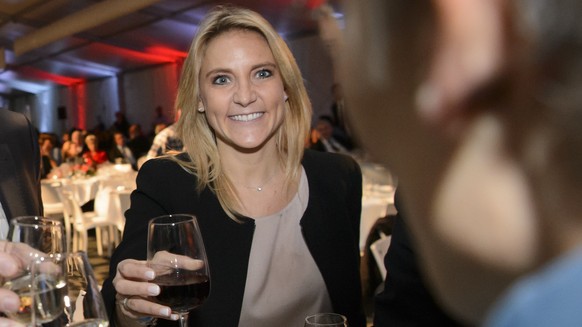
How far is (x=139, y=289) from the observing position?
51.6 inches

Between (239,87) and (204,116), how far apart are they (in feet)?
0.86

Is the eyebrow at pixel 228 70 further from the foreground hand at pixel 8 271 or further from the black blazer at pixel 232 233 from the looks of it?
the foreground hand at pixel 8 271

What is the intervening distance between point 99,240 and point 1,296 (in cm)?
677

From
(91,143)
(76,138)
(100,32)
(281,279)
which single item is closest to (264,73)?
(281,279)

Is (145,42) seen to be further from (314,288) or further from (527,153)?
(527,153)

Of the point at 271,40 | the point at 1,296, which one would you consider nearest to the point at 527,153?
the point at 1,296

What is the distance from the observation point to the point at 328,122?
9039 mm

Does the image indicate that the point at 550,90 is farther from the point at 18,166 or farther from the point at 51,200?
the point at 51,200

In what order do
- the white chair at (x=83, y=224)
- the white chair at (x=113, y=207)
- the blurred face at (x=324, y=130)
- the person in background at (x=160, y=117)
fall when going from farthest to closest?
the person in background at (x=160, y=117) < the blurred face at (x=324, y=130) < the white chair at (x=83, y=224) < the white chair at (x=113, y=207)

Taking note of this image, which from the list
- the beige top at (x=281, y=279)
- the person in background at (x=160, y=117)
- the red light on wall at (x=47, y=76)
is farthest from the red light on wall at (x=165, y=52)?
the beige top at (x=281, y=279)

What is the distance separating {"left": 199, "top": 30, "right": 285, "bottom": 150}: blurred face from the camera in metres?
2.00

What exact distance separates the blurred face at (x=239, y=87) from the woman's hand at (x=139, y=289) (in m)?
0.77

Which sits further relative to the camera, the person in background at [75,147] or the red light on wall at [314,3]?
the person in background at [75,147]

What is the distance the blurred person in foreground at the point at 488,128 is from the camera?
0.26 meters
